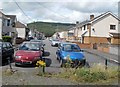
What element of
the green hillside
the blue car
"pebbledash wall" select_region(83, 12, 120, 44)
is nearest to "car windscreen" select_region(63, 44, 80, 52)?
the blue car

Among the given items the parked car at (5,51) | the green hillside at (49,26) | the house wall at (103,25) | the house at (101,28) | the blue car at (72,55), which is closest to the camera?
the blue car at (72,55)

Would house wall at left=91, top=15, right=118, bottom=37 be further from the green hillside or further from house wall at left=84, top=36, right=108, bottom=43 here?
the green hillside

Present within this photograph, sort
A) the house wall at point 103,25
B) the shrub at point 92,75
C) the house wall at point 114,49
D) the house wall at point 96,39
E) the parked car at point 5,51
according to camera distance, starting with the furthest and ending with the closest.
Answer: the house wall at point 103,25 → the house wall at point 96,39 → the house wall at point 114,49 → the parked car at point 5,51 → the shrub at point 92,75

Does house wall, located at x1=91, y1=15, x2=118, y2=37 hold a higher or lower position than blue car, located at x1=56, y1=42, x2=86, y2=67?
higher

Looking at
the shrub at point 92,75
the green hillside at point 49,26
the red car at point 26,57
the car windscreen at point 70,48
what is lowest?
the shrub at point 92,75

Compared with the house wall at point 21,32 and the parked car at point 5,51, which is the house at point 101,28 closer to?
the parked car at point 5,51

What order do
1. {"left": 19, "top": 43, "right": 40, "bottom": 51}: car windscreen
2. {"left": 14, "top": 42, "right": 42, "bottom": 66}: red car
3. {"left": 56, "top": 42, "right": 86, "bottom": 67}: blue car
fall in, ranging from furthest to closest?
{"left": 19, "top": 43, "right": 40, "bottom": 51}: car windscreen < {"left": 56, "top": 42, "right": 86, "bottom": 67}: blue car < {"left": 14, "top": 42, "right": 42, "bottom": 66}: red car

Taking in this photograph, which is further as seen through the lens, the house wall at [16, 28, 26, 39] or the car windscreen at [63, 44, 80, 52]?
the house wall at [16, 28, 26, 39]

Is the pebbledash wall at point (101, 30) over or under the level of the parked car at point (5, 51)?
over

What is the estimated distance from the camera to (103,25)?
162 feet

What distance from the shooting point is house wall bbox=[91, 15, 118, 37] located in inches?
1933

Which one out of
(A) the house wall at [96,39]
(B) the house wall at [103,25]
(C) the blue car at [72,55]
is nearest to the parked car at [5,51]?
(C) the blue car at [72,55]

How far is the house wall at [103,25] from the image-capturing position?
49.1 m

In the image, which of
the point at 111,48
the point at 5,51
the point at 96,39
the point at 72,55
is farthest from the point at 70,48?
the point at 96,39
